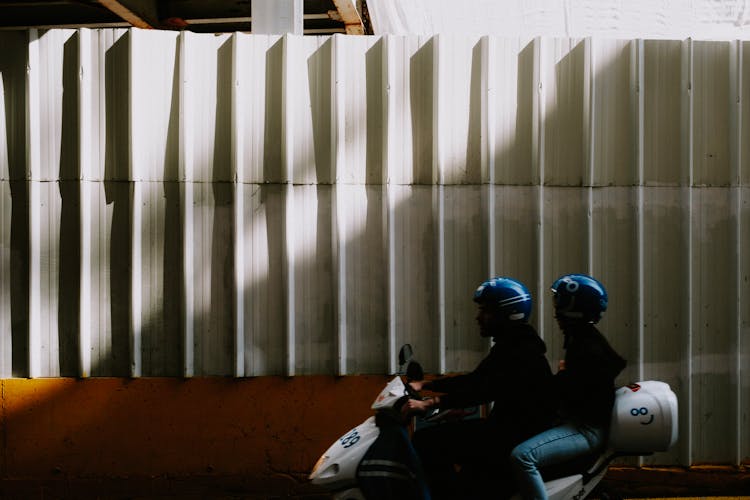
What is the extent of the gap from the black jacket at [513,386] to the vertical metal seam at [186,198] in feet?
8.89

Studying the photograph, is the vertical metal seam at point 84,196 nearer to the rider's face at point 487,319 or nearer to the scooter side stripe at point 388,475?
the scooter side stripe at point 388,475

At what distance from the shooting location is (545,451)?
3.95m

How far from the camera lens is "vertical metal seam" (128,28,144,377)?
5910 mm

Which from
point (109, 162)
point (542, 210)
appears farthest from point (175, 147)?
point (542, 210)

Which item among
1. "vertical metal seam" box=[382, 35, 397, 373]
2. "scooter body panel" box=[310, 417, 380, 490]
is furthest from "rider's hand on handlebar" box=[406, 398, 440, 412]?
"vertical metal seam" box=[382, 35, 397, 373]

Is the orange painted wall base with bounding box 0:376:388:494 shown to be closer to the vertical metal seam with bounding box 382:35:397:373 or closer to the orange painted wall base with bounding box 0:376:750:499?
the orange painted wall base with bounding box 0:376:750:499

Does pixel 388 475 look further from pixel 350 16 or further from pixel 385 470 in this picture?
pixel 350 16

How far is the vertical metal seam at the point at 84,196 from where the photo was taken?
591 cm

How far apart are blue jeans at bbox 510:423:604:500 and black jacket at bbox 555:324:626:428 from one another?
0.10 meters

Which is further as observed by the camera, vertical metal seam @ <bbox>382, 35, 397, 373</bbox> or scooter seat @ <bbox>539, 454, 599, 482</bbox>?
vertical metal seam @ <bbox>382, 35, 397, 373</bbox>

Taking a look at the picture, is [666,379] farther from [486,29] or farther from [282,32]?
[282,32]

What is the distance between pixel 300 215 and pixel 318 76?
4.21 feet

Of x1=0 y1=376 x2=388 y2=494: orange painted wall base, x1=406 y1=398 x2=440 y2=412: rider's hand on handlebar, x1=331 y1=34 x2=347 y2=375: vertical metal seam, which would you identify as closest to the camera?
x1=406 y1=398 x2=440 y2=412: rider's hand on handlebar

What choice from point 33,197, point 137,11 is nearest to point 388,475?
point 33,197
